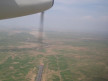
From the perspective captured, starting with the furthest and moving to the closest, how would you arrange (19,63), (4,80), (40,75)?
(19,63), (40,75), (4,80)

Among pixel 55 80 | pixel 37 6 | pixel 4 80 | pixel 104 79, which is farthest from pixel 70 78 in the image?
pixel 37 6

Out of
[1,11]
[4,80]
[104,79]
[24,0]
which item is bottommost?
[104,79]

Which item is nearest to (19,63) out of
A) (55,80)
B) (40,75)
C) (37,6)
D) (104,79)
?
(40,75)

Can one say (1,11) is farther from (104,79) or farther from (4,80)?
(104,79)

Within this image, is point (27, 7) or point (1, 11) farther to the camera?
point (27, 7)

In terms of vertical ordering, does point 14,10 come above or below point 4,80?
above

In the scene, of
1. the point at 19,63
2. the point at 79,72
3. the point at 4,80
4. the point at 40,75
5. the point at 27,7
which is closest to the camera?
the point at 27,7
